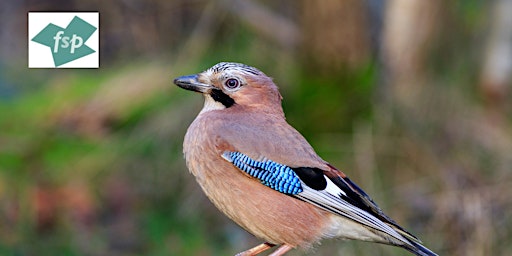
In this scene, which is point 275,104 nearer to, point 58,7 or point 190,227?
point 190,227

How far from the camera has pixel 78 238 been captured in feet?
26.4

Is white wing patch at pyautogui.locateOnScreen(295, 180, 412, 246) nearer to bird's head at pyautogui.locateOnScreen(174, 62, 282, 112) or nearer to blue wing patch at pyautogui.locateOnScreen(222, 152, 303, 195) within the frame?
blue wing patch at pyautogui.locateOnScreen(222, 152, 303, 195)

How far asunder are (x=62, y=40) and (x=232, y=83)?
5.73 ft

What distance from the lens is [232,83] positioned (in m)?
4.55

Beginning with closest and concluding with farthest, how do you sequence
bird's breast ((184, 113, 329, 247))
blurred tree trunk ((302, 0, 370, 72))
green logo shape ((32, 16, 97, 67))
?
bird's breast ((184, 113, 329, 247))
green logo shape ((32, 16, 97, 67))
blurred tree trunk ((302, 0, 370, 72))

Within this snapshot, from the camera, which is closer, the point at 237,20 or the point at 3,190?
the point at 3,190

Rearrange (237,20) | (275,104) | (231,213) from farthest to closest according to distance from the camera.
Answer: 1. (237,20)
2. (275,104)
3. (231,213)

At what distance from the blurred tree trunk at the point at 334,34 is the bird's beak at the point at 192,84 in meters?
3.82

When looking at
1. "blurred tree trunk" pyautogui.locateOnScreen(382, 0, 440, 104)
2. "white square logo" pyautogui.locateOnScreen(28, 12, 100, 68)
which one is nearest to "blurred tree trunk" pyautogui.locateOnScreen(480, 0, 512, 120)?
"blurred tree trunk" pyautogui.locateOnScreen(382, 0, 440, 104)

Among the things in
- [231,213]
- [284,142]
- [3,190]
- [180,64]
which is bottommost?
[231,213]

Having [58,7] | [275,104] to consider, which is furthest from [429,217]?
[58,7]

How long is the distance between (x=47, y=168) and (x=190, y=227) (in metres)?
1.41

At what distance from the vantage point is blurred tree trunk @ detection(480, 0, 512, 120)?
32.5ft

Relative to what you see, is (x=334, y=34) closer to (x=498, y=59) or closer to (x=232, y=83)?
(x=498, y=59)
